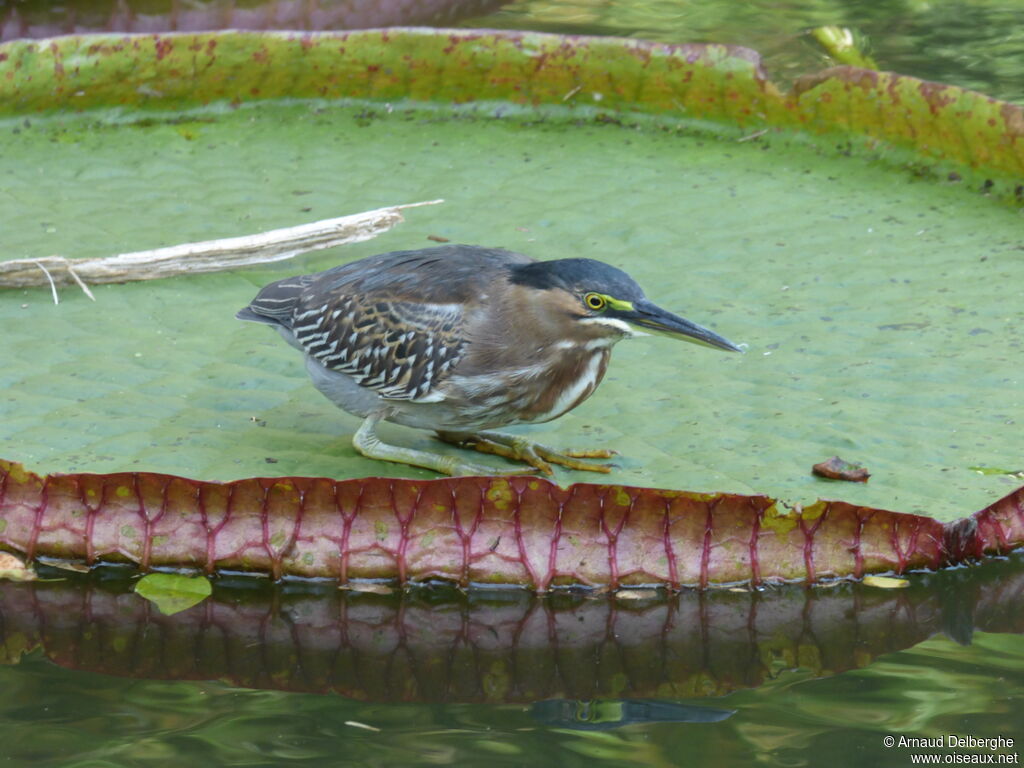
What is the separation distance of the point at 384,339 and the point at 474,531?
3.56 ft

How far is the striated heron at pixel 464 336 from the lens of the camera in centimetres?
454

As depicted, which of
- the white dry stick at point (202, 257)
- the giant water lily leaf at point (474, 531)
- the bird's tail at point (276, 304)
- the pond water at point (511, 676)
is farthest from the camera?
the white dry stick at point (202, 257)

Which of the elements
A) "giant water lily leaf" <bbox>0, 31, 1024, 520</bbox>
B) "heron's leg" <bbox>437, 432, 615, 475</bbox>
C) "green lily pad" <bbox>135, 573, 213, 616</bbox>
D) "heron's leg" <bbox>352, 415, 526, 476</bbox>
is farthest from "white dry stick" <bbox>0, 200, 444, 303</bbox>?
"green lily pad" <bbox>135, 573, 213, 616</bbox>

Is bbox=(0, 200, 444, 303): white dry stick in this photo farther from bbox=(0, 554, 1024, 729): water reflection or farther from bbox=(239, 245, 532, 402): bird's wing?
bbox=(0, 554, 1024, 729): water reflection

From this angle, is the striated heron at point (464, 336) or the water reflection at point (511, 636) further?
the striated heron at point (464, 336)

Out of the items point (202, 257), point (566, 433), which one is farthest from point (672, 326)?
point (202, 257)

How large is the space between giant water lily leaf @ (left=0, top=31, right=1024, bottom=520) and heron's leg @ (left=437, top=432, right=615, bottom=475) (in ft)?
0.21

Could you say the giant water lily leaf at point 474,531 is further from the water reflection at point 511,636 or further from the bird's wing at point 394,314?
the bird's wing at point 394,314

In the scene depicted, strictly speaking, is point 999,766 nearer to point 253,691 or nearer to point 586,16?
point 253,691

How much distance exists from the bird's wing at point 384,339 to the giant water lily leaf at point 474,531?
789 mm

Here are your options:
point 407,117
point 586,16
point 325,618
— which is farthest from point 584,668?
point 586,16

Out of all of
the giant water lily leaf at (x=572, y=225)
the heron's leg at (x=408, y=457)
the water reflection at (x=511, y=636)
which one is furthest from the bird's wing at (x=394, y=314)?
the water reflection at (x=511, y=636)

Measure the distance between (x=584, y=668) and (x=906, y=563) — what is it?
1039 millimetres

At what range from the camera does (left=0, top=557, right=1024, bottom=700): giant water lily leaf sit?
361 centimetres
